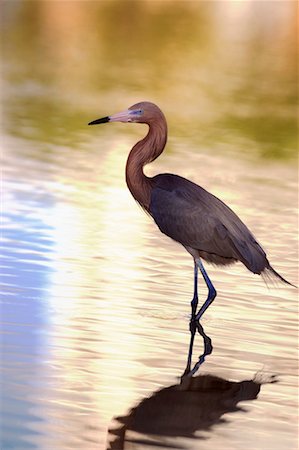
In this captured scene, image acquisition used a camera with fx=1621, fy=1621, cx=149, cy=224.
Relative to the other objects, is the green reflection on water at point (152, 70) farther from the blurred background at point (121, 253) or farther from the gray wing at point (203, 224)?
the gray wing at point (203, 224)

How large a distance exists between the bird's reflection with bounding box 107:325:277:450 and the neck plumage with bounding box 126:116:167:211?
2.26m

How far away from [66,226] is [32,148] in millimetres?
4897

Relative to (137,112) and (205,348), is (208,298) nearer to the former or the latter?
(205,348)

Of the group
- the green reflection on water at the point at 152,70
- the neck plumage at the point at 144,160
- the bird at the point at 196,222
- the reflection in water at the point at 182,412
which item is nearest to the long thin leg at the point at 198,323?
the bird at the point at 196,222

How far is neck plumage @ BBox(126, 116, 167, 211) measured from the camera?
11172mm

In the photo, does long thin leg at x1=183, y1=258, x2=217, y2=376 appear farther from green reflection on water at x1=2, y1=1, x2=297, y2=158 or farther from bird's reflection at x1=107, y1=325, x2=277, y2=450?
green reflection on water at x1=2, y1=1, x2=297, y2=158

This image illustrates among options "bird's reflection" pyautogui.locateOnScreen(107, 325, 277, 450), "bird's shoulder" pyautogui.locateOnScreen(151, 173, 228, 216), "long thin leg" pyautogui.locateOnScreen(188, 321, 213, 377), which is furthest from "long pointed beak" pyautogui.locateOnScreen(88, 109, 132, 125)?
"bird's reflection" pyautogui.locateOnScreen(107, 325, 277, 450)

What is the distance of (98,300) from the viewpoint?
34.4ft

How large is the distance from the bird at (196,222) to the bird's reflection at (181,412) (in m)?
1.40

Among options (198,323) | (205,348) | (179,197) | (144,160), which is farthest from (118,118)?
(205,348)

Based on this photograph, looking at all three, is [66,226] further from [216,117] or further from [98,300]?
Answer: [216,117]

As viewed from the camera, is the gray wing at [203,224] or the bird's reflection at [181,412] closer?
the bird's reflection at [181,412]

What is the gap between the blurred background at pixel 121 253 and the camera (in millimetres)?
8109

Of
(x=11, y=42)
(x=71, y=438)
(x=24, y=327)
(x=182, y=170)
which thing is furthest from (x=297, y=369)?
(x=11, y=42)
